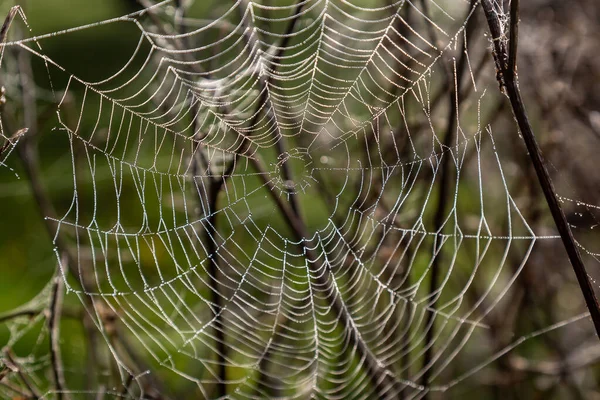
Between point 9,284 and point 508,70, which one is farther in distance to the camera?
point 9,284

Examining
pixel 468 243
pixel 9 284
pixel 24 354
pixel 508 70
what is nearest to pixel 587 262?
pixel 468 243

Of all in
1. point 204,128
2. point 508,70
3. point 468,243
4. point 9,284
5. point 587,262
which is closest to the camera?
point 508,70

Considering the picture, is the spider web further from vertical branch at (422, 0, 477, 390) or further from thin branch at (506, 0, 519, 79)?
thin branch at (506, 0, 519, 79)

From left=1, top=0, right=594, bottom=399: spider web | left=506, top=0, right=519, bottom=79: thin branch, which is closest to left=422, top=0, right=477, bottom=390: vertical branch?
left=1, top=0, right=594, bottom=399: spider web

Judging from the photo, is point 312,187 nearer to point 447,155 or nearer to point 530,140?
point 447,155

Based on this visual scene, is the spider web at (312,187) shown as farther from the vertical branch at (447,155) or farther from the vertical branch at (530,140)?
the vertical branch at (530,140)

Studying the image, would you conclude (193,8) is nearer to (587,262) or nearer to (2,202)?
(2,202)

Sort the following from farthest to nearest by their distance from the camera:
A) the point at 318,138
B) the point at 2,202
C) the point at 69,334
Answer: the point at 2,202 < the point at 69,334 < the point at 318,138

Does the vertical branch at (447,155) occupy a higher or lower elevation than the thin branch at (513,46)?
higher

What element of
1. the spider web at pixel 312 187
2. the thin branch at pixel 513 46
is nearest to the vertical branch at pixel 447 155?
the spider web at pixel 312 187
